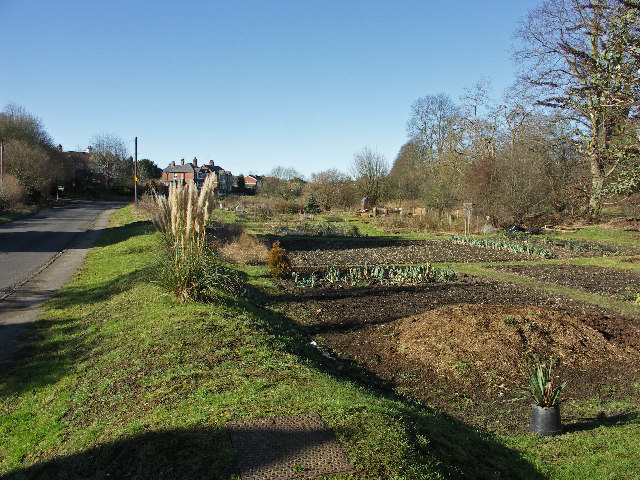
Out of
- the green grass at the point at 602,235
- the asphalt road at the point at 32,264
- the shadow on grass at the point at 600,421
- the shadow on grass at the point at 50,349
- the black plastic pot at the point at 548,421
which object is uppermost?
the green grass at the point at 602,235

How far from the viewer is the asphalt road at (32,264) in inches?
360

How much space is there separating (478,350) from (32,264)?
45.6 ft

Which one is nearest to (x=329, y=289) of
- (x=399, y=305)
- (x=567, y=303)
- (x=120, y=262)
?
(x=399, y=305)

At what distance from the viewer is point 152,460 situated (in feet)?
11.6

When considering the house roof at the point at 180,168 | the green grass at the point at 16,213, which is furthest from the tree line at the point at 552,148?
the house roof at the point at 180,168

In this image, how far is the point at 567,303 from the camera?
10.8 meters

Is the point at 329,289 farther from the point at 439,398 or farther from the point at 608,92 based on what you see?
the point at 608,92

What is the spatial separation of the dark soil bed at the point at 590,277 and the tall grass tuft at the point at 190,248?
31.5 ft

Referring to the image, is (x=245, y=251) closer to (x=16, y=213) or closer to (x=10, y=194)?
(x=16, y=213)

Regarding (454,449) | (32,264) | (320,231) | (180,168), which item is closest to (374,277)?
(454,449)

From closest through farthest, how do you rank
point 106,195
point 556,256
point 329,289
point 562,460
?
point 562,460, point 329,289, point 556,256, point 106,195

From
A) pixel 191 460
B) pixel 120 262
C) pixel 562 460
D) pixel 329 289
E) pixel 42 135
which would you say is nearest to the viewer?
pixel 191 460

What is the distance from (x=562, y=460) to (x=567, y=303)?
727 cm

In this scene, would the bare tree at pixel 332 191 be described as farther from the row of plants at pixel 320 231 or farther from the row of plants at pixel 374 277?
the row of plants at pixel 374 277
